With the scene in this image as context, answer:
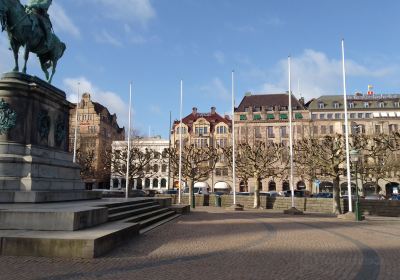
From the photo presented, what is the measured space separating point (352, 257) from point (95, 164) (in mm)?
76197

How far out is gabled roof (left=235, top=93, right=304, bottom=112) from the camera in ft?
283

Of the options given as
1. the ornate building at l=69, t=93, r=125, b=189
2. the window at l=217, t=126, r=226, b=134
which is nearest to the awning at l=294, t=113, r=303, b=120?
the window at l=217, t=126, r=226, b=134

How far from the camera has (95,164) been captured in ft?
267

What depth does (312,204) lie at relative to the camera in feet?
112

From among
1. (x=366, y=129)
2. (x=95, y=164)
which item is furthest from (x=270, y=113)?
(x=95, y=164)

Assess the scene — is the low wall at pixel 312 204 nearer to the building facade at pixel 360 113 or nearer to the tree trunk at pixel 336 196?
the tree trunk at pixel 336 196

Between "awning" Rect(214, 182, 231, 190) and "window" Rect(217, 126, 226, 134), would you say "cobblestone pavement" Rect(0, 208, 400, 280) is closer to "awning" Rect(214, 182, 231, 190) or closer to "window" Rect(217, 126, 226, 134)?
"awning" Rect(214, 182, 231, 190)

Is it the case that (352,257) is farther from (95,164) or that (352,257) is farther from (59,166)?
(95,164)

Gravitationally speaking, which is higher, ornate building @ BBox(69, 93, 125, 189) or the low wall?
ornate building @ BBox(69, 93, 125, 189)

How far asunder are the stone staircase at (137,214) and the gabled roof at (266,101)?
68.1 m

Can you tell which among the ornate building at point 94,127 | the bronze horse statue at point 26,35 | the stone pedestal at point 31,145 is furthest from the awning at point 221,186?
the bronze horse statue at point 26,35

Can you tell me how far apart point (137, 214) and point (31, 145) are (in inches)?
212

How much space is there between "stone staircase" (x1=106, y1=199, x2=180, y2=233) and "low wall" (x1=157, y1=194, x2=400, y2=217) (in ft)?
55.8

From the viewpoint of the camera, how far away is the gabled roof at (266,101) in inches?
3398
